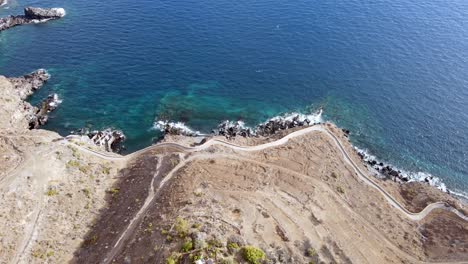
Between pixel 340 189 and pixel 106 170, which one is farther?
pixel 106 170

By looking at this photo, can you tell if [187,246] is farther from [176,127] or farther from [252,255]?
[176,127]

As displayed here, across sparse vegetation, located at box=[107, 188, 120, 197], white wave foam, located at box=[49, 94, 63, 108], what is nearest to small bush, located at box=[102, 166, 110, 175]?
sparse vegetation, located at box=[107, 188, 120, 197]

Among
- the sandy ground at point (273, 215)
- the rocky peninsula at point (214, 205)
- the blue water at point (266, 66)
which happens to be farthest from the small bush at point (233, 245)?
the blue water at point (266, 66)

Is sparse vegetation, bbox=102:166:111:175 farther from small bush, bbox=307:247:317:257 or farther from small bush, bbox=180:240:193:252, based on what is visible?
small bush, bbox=307:247:317:257

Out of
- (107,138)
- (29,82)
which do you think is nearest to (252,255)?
(107,138)

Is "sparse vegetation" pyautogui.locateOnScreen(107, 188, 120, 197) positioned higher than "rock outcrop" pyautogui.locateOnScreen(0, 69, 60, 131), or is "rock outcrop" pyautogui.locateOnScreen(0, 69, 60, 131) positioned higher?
"sparse vegetation" pyautogui.locateOnScreen(107, 188, 120, 197)

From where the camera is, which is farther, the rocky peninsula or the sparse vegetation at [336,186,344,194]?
the sparse vegetation at [336,186,344,194]

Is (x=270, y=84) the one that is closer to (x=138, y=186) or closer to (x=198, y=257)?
(x=138, y=186)

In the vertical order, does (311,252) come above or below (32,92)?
above
